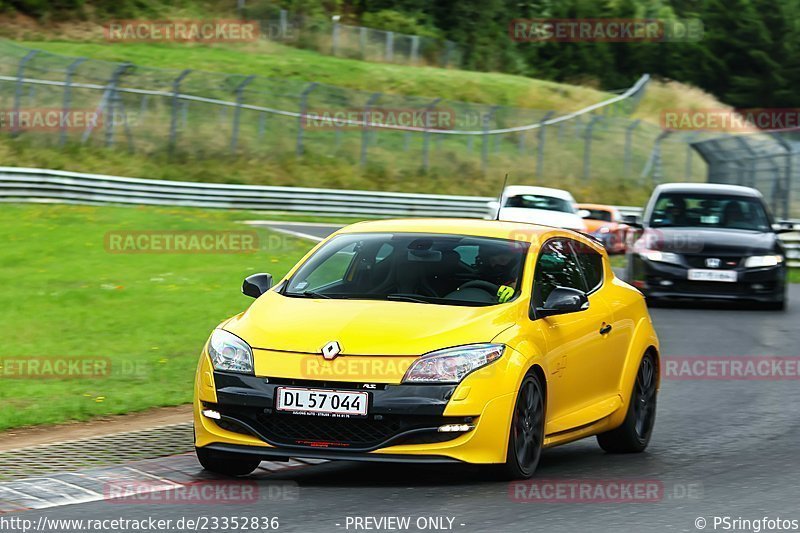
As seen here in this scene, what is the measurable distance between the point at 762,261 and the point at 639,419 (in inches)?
422

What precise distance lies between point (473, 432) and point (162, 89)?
122 ft

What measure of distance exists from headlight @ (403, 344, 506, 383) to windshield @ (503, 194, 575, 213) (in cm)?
2063

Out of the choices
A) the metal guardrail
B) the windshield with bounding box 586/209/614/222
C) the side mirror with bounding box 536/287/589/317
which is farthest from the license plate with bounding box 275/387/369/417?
the windshield with bounding box 586/209/614/222

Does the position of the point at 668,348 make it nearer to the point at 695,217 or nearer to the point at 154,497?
the point at 695,217

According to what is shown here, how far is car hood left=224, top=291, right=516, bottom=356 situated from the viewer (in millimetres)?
7750

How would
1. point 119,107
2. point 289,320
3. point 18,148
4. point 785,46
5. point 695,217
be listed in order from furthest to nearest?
1. point 785,46
2. point 119,107
3. point 18,148
4. point 695,217
5. point 289,320

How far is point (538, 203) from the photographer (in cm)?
2864

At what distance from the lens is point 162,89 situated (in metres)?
43.7

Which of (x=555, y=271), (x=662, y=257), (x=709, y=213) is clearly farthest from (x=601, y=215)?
(x=555, y=271)

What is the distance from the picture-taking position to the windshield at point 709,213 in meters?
20.6

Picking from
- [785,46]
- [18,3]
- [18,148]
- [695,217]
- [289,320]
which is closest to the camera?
[289,320]

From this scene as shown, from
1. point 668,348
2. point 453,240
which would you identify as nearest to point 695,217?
point 668,348

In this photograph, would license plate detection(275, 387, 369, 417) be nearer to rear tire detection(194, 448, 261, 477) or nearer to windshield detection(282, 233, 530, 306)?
rear tire detection(194, 448, 261, 477)

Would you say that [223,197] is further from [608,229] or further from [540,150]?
[540,150]
